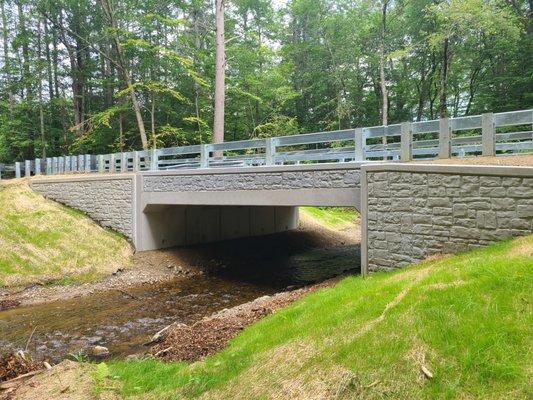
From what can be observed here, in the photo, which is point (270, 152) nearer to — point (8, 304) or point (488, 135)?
point (488, 135)

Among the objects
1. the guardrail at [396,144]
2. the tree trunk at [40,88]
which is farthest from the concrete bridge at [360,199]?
the tree trunk at [40,88]

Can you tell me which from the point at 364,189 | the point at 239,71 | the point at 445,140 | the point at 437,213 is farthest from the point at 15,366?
the point at 239,71

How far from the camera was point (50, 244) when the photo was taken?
41.6 ft

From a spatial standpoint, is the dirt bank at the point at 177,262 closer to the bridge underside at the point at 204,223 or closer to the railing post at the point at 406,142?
the bridge underside at the point at 204,223

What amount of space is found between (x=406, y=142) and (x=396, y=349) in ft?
17.9

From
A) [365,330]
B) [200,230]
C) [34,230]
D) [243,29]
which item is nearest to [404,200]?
[365,330]

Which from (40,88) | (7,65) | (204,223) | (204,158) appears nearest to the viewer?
(204,158)

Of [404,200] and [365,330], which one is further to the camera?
[404,200]

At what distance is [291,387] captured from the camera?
12.8 feet

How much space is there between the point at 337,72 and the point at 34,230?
19.9 metres

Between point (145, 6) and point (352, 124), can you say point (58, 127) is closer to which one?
point (145, 6)

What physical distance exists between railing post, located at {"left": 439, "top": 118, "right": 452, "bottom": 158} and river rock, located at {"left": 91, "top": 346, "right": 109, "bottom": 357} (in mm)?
7315

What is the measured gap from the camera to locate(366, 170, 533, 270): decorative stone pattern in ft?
20.2

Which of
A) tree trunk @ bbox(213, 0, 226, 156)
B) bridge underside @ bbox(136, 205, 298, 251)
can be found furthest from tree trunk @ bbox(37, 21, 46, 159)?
tree trunk @ bbox(213, 0, 226, 156)
